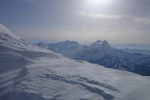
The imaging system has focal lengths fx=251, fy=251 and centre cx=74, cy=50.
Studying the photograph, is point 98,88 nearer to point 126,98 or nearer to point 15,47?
point 126,98

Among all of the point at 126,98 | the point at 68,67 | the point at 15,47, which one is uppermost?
the point at 15,47

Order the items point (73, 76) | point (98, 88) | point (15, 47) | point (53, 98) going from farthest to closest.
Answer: point (15, 47), point (73, 76), point (98, 88), point (53, 98)

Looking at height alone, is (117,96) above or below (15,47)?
below

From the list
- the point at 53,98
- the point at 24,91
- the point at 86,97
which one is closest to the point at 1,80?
the point at 24,91

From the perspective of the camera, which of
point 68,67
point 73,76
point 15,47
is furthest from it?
point 15,47

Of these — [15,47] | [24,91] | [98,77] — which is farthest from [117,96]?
[15,47]

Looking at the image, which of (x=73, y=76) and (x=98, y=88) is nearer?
(x=98, y=88)

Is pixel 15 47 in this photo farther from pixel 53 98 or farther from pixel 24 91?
pixel 53 98
